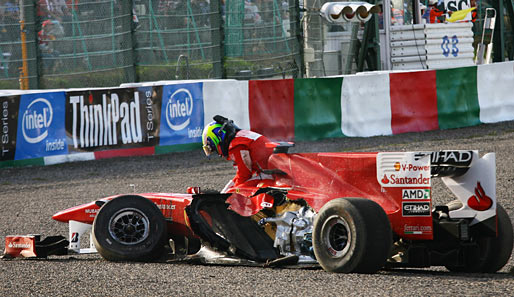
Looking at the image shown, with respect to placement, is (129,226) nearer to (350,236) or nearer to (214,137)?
(214,137)

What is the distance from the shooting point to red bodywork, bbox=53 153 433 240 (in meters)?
6.38

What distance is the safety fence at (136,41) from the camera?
17.7 metres

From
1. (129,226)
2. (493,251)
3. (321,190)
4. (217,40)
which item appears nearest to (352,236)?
(321,190)

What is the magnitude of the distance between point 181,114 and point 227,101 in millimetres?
936

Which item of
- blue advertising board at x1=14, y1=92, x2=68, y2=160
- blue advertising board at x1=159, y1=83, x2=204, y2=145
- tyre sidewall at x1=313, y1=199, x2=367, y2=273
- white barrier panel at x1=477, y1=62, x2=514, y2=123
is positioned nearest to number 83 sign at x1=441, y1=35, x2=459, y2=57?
white barrier panel at x1=477, y1=62, x2=514, y2=123

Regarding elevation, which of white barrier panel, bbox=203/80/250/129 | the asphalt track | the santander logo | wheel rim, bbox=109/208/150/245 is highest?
white barrier panel, bbox=203/80/250/129

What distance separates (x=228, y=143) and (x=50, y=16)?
1083 cm

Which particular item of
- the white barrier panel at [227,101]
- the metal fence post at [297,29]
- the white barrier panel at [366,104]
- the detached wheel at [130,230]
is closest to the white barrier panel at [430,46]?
the metal fence post at [297,29]

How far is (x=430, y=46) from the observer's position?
24.4 meters

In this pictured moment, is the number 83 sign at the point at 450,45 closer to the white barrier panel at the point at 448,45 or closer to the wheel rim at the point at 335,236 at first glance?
the white barrier panel at the point at 448,45

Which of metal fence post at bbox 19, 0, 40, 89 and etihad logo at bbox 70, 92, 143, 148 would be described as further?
metal fence post at bbox 19, 0, 40, 89

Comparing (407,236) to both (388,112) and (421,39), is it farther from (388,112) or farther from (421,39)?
(421,39)

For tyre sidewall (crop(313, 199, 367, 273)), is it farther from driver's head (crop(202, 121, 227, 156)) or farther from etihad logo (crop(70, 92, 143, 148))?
etihad logo (crop(70, 92, 143, 148))

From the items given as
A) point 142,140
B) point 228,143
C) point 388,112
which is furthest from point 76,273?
point 388,112
